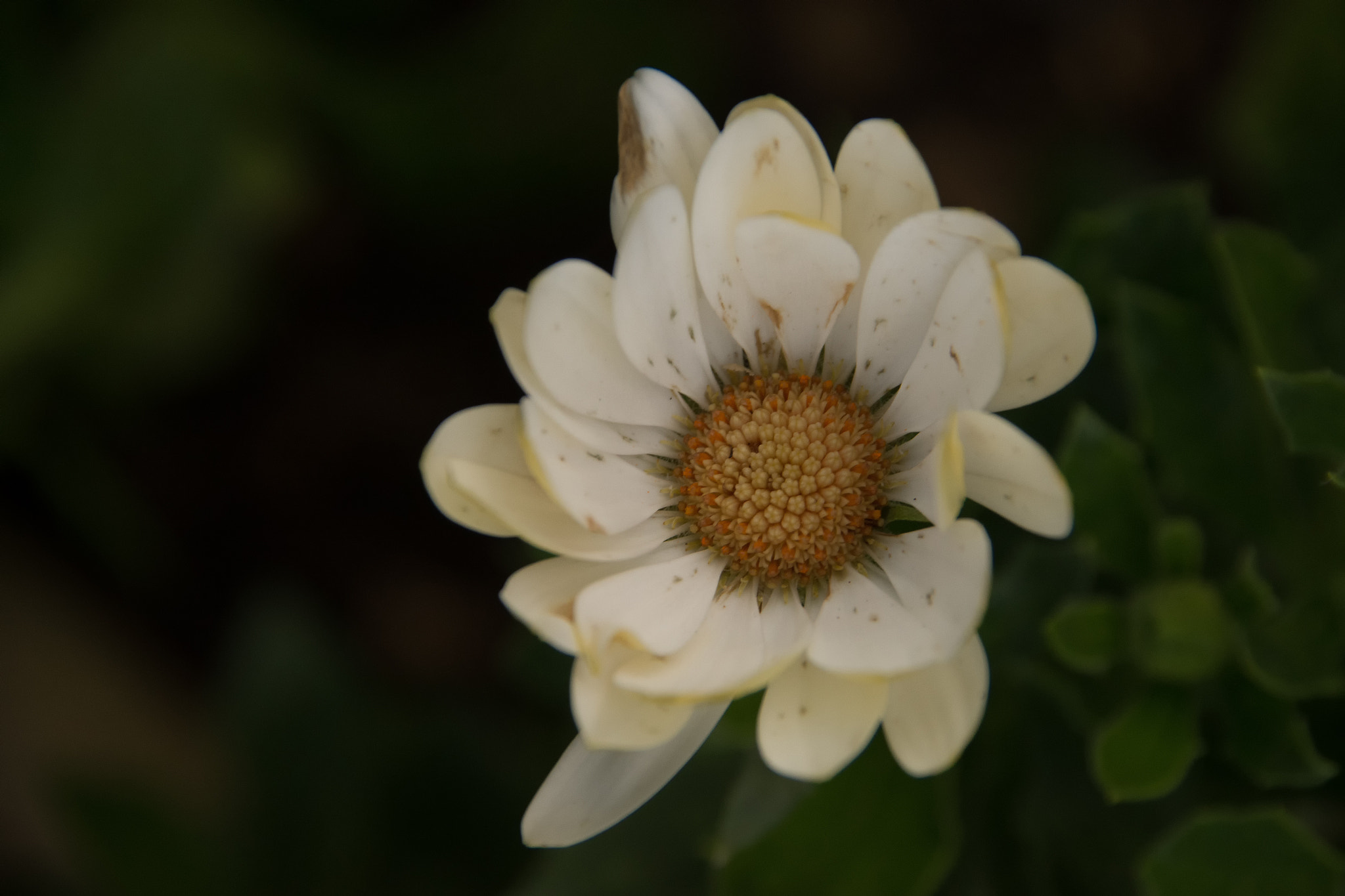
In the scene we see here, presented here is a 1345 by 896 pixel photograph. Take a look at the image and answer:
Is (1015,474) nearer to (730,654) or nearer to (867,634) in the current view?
(867,634)

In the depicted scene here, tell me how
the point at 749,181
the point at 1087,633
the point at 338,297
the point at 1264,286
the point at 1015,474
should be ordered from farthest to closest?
the point at 338,297, the point at 1264,286, the point at 1087,633, the point at 749,181, the point at 1015,474

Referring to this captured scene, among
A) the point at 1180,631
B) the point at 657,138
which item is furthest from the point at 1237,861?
the point at 657,138

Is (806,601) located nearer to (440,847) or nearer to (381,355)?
(440,847)

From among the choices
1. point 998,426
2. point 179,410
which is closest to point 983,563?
point 998,426

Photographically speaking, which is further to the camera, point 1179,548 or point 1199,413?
point 1199,413

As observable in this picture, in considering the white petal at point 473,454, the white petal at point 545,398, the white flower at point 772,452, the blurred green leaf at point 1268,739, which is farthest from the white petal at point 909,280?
the blurred green leaf at point 1268,739
